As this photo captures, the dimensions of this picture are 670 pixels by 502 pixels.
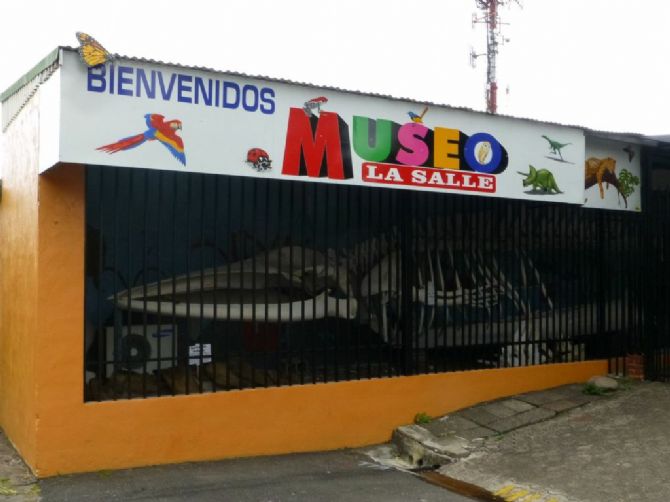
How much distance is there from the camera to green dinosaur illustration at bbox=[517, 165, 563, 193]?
7.96 m

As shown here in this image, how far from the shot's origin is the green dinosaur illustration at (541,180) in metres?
7.96

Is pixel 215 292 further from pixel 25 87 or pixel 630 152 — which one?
pixel 630 152

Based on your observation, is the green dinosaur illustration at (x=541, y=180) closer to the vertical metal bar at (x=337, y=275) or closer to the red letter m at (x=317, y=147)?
the vertical metal bar at (x=337, y=275)

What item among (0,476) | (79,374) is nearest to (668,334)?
(79,374)

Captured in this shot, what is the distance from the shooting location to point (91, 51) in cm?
544

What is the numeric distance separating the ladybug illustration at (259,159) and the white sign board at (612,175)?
479cm

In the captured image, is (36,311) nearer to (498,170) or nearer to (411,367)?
(411,367)

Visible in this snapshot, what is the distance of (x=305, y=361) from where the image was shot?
7.43m

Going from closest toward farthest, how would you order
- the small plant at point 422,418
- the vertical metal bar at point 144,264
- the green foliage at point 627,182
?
the vertical metal bar at point 144,264
the small plant at point 422,418
the green foliage at point 627,182

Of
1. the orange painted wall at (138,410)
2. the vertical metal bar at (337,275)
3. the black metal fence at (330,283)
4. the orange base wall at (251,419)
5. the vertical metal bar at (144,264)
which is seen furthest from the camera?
the vertical metal bar at (337,275)

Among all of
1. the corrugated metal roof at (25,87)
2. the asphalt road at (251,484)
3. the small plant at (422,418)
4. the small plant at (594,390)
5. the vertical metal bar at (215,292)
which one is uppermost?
the corrugated metal roof at (25,87)

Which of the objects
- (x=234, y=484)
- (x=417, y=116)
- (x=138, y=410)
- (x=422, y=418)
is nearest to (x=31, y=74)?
(x=138, y=410)

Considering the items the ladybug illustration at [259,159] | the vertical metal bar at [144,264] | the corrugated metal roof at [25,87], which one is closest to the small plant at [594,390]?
the ladybug illustration at [259,159]

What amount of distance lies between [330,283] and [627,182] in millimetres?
4763
